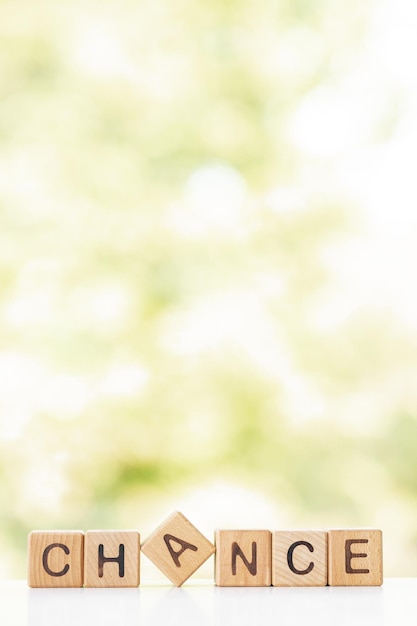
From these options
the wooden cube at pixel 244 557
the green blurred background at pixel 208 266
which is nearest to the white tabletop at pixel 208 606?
the wooden cube at pixel 244 557

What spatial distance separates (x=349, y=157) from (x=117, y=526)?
88cm

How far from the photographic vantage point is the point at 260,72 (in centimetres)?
177

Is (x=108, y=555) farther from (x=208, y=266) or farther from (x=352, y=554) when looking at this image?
(x=208, y=266)

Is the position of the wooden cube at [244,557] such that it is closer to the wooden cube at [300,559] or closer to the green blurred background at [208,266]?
the wooden cube at [300,559]

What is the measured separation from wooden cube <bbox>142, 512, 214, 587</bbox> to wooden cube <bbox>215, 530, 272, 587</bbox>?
23 mm

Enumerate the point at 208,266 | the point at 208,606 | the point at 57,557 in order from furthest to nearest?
the point at 208,266
the point at 57,557
the point at 208,606

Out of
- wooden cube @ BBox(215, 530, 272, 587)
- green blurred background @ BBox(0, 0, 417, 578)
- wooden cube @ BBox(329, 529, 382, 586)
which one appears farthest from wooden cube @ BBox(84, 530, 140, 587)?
green blurred background @ BBox(0, 0, 417, 578)

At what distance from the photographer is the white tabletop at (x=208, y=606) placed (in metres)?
0.99

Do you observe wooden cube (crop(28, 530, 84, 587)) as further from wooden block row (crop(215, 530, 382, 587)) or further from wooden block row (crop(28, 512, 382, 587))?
wooden block row (crop(215, 530, 382, 587))

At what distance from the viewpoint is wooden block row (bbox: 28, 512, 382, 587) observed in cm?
123

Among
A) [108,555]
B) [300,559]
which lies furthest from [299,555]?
[108,555]

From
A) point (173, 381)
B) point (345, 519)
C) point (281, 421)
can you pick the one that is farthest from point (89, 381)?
point (345, 519)

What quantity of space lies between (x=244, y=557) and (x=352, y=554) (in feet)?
0.52

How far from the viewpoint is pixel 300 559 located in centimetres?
125
